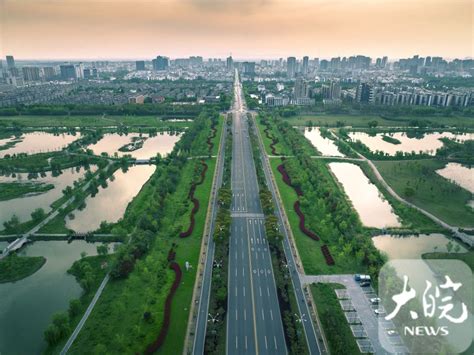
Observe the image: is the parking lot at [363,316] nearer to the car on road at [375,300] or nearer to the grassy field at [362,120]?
the car on road at [375,300]

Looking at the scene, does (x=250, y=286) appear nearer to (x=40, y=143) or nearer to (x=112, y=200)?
(x=112, y=200)

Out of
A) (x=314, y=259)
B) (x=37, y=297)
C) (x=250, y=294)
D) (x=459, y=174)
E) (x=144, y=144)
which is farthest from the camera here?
(x=144, y=144)

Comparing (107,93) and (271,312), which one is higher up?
(107,93)

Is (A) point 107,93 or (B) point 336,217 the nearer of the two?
(B) point 336,217

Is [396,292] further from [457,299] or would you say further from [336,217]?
[336,217]

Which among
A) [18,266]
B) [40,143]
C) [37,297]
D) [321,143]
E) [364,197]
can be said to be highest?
[321,143]

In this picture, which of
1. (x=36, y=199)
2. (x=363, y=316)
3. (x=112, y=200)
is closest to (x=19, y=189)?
(x=36, y=199)

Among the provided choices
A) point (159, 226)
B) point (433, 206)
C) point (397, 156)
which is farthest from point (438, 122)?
point (159, 226)

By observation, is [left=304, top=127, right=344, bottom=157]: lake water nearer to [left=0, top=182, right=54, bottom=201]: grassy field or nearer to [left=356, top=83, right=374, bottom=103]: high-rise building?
[left=356, top=83, right=374, bottom=103]: high-rise building
